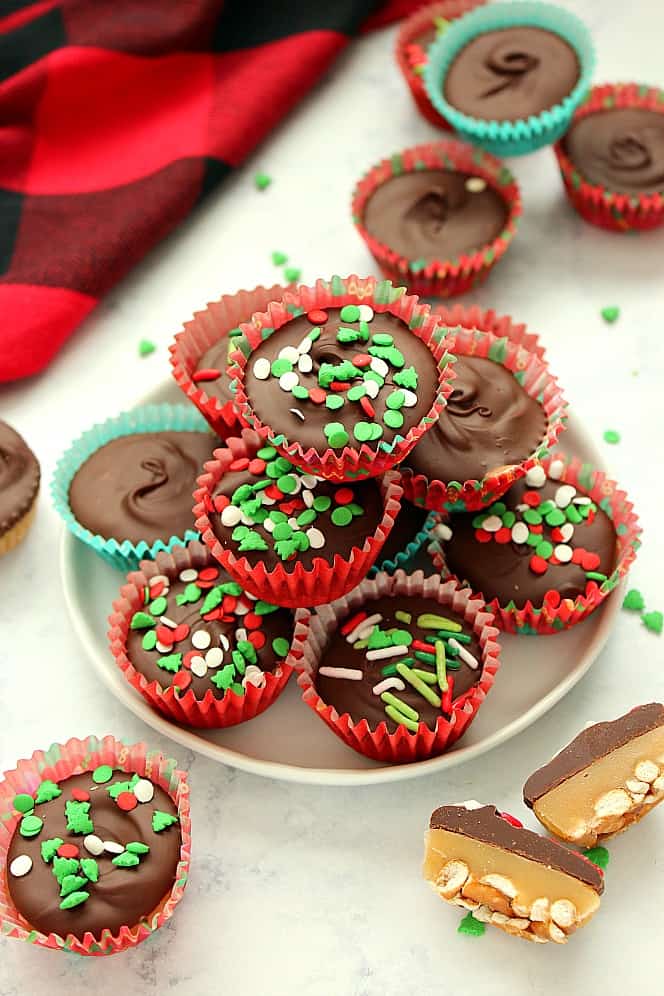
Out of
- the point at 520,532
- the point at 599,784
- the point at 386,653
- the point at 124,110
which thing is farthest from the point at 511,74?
the point at 599,784

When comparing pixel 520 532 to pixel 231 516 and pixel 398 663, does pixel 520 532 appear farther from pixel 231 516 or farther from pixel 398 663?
pixel 231 516

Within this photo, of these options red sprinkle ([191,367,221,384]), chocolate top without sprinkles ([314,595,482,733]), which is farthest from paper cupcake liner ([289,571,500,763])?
red sprinkle ([191,367,221,384])

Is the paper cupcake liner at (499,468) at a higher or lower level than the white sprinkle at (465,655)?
higher

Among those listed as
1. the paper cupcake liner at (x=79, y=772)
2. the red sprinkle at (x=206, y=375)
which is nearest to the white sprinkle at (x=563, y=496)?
the red sprinkle at (x=206, y=375)

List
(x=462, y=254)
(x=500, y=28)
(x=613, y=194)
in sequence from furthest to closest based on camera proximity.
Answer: (x=500, y=28) → (x=613, y=194) → (x=462, y=254)

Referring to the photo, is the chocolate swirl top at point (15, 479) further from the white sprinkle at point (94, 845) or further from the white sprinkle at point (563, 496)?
the white sprinkle at point (563, 496)

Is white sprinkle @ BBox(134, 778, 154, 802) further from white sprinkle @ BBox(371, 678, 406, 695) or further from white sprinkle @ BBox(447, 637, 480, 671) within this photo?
white sprinkle @ BBox(447, 637, 480, 671)
